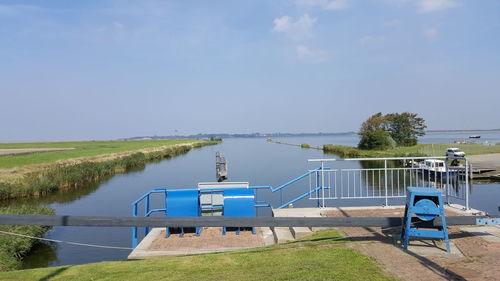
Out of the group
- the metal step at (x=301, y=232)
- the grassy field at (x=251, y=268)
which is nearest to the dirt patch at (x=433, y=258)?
the grassy field at (x=251, y=268)

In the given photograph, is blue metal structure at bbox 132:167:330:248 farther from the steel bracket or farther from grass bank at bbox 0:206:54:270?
the steel bracket

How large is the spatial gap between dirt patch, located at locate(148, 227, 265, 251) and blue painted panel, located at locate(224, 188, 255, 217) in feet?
1.78

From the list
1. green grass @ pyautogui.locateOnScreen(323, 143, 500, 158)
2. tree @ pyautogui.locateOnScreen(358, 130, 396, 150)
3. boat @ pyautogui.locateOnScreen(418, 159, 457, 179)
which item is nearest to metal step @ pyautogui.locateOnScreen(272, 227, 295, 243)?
boat @ pyautogui.locateOnScreen(418, 159, 457, 179)

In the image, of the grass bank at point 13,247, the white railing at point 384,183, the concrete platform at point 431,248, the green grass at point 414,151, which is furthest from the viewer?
the green grass at point 414,151

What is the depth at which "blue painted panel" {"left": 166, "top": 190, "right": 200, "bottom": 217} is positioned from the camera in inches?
408

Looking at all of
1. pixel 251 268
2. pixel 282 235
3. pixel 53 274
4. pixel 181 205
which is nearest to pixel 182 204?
pixel 181 205

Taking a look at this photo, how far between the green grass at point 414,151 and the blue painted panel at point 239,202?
3736 centimetres

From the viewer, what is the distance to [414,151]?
5150 cm

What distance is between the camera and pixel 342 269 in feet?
16.7

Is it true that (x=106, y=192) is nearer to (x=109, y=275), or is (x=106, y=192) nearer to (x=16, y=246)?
(x=16, y=246)

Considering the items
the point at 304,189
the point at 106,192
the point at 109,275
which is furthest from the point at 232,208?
the point at 106,192

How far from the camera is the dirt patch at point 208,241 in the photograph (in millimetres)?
9055

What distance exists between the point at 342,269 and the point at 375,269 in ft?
1.56

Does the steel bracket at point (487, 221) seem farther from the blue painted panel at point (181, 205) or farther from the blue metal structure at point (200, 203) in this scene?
the blue painted panel at point (181, 205)
